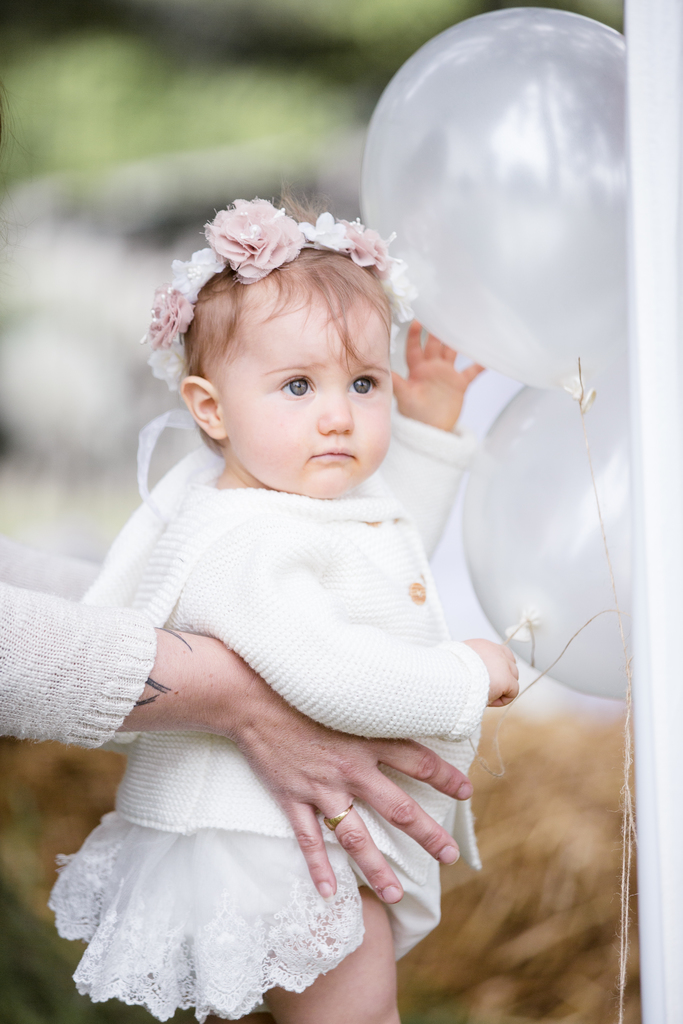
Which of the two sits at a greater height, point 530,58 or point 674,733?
point 530,58

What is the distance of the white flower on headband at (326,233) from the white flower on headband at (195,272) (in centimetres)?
11

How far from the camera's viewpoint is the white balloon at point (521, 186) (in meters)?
1.02

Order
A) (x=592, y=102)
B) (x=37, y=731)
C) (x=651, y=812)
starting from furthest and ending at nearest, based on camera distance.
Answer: (x=592, y=102) → (x=37, y=731) → (x=651, y=812)

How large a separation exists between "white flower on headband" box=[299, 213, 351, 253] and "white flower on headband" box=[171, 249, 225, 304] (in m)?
0.11

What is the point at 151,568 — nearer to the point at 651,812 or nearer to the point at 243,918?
the point at 243,918

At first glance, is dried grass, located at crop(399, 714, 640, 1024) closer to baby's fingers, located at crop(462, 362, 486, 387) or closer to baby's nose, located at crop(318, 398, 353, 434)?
baby's fingers, located at crop(462, 362, 486, 387)

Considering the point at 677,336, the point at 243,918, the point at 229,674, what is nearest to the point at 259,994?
the point at 243,918

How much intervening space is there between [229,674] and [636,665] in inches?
16.4

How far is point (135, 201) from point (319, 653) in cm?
226

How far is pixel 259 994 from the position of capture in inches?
36.4

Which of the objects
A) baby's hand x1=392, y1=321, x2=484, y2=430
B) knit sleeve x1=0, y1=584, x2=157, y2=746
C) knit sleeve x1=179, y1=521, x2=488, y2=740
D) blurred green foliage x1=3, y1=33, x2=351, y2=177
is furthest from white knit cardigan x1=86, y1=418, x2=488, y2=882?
blurred green foliage x1=3, y1=33, x2=351, y2=177

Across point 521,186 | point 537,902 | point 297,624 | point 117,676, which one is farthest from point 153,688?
point 537,902

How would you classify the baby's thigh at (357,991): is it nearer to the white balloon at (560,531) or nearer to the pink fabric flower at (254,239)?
the white balloon at (560,531)

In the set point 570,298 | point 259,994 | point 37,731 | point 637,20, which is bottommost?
point 259,994
